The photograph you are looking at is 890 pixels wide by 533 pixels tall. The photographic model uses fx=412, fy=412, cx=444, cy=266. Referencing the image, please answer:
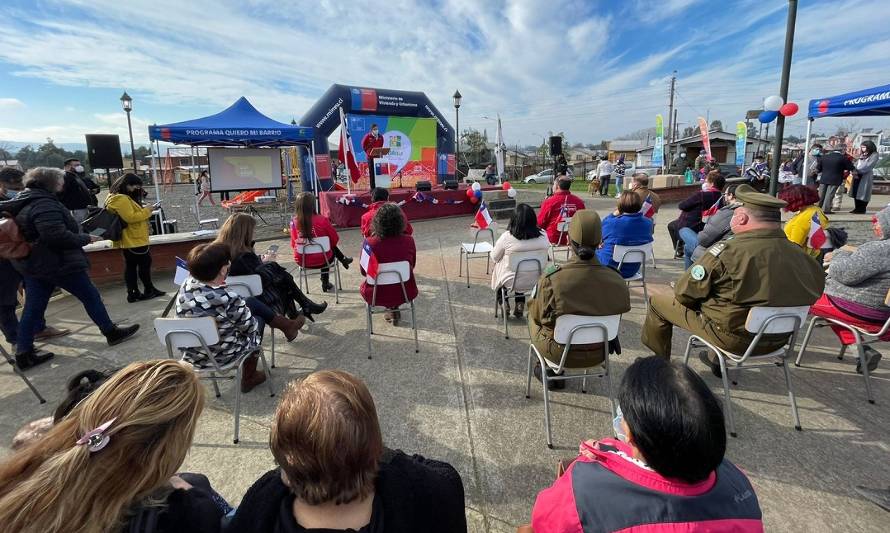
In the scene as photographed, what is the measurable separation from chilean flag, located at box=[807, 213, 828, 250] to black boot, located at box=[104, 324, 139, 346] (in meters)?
6.45

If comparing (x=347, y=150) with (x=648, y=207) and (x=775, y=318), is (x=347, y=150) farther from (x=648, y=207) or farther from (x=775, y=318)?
(x=775, y=318)

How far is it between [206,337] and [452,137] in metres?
14.2

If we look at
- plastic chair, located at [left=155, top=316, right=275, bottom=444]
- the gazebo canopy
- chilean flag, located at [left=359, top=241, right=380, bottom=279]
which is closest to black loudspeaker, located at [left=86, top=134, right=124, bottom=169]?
the gazebo canopy

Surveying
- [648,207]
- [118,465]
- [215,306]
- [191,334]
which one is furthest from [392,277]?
[648,207]

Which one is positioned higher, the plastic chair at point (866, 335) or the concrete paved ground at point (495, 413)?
the plastic chair at point (866, 335)

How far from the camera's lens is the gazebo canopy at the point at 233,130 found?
25.2 feet

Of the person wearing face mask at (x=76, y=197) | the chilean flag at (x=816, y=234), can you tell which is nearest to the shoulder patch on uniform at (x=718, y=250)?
the chilean flag at (x=816, y=234)

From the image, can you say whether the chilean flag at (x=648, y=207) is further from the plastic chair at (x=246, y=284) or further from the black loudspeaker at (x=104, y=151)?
the black loudspeaker at (x=104, y=151)

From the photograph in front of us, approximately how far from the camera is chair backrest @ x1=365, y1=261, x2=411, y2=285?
3.59 m

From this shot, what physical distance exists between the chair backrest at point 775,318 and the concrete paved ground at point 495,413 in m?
0.64

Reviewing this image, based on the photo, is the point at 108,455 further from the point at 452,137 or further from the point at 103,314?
the point at 452,137

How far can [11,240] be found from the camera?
127 inches

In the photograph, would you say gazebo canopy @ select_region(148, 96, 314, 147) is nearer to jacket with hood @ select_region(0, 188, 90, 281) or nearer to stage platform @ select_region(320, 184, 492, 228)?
stage platform @ select_region(320, 184, 492, 228)

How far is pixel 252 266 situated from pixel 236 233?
0.98 feet
